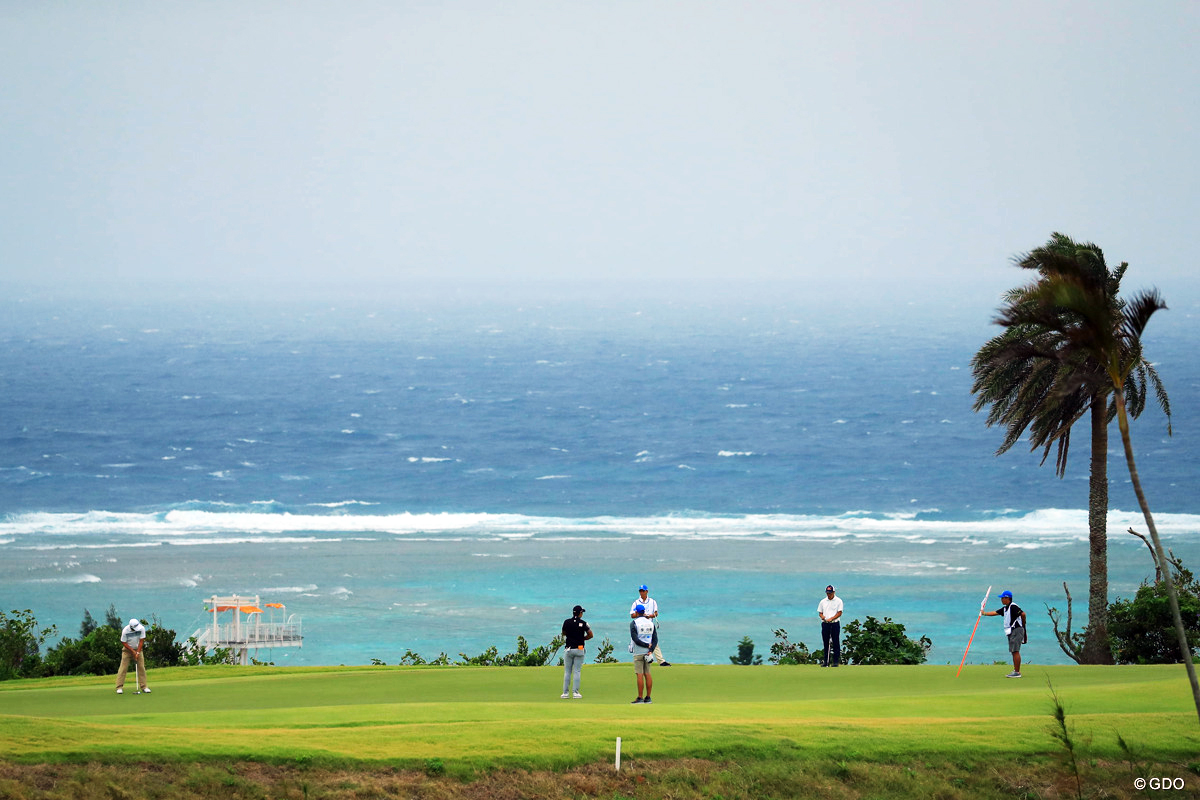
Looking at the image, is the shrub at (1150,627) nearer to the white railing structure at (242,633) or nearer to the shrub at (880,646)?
the shrub at (880,646)

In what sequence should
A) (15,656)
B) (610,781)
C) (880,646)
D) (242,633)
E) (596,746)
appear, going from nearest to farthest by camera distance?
(610,781) < (596,746) < (880,646) < (15,656) < (242,633)

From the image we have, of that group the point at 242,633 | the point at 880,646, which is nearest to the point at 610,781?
the point at 880,646

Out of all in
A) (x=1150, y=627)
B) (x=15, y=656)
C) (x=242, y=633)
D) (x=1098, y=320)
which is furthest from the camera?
(x=242, y=633)

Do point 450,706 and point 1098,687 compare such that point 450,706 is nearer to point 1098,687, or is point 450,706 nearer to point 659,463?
point 1098,687

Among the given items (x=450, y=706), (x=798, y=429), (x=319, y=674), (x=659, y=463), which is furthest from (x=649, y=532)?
(x=450, y=706)

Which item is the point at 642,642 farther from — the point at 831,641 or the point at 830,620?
the point at 831,641

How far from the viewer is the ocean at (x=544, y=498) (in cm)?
5734

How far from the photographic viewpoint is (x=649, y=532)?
8256 cm

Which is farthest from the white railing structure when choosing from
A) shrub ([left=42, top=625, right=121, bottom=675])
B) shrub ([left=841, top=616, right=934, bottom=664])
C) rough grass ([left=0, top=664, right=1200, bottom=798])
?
shrub ([left=841, top=616, right=934, bottom=664])

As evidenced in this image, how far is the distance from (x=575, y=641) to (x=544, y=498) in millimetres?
78848

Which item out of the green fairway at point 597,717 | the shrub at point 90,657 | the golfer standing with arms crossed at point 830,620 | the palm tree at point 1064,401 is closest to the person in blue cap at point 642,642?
the green fairway at point 597,717

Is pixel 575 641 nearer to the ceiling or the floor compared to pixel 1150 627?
nearer to the floor

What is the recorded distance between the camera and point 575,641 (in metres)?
20.2

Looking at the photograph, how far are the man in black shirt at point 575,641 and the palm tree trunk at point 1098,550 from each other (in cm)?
1448
